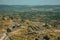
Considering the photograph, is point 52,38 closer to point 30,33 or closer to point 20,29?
point 30,33

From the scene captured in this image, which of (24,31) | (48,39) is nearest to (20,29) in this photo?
(24,31)

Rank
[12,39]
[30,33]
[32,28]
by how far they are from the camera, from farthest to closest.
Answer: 1. [32,28]
2. [30,33]
3. [12,39]

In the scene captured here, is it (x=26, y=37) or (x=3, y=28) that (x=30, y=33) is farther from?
(x=3, y=28)

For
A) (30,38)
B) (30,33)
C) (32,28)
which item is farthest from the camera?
(32,28)

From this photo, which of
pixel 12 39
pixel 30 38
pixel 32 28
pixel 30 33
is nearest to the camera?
pixel 12 39

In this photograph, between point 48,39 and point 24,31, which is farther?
point 24,31

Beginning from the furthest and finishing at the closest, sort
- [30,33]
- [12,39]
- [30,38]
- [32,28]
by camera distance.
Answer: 1. [32,28]
2. [30,33]
3. [30,38]
4. [12,39]

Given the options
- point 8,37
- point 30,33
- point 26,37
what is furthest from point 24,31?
point 8,37

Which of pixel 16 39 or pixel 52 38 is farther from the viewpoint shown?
pixel 52 38
